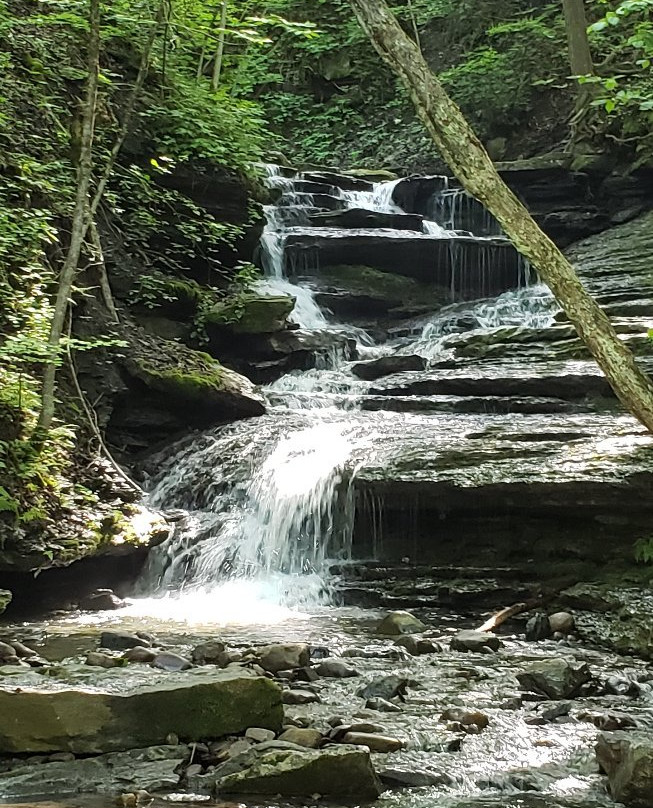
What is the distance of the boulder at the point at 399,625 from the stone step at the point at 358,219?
1099 centimetres

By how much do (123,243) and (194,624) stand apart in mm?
6376

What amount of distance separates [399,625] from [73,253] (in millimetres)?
4743

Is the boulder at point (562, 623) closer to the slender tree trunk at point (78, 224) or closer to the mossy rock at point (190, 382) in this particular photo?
the slender tree trunk at point (78, 224)

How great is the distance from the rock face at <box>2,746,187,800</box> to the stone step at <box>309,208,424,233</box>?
1375cm

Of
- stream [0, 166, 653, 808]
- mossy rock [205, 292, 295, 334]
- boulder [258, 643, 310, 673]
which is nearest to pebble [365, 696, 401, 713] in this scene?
stream [0, 166, 653, 808]

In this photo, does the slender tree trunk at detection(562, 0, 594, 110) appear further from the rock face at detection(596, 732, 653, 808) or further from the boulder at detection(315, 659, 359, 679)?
the rock face at detection(596, 732, 653, 808)

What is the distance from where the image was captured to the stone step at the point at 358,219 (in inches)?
644

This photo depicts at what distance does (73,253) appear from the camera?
827 centimetres

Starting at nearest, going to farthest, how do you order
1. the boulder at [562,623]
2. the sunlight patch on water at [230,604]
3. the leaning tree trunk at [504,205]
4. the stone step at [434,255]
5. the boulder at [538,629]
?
the leaning tree trunk at [504,205] < the boulder at [538,629] < the boulder at [562,623] < the sunlight patch on water at [230,604] < the stone step at [434,255]

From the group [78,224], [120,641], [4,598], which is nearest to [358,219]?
[78,224]

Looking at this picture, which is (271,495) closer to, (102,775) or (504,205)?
(504,205)

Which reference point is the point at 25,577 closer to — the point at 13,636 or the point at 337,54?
the point at 13,636

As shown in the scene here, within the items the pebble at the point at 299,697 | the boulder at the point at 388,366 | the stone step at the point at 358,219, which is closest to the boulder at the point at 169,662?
the pebble at the point at 299,697

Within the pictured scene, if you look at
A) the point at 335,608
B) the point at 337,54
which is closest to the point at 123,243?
the point at 335,608
